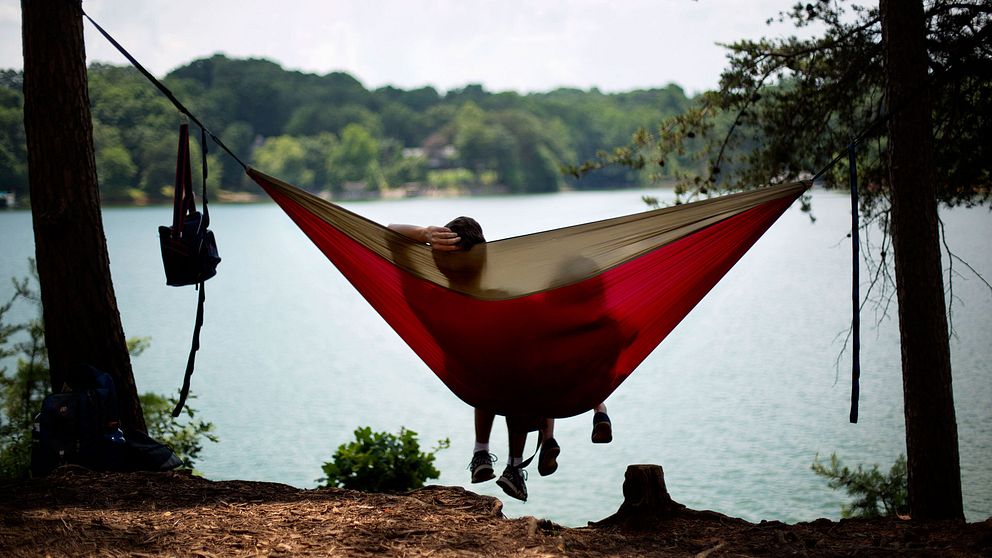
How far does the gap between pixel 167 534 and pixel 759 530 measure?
178cm

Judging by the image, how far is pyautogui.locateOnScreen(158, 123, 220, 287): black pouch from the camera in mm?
3105

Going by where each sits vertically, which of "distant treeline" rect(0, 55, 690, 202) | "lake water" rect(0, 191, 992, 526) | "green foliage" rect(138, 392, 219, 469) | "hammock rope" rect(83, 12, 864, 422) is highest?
"distant treeline" rect(0, 55, 690, 202)

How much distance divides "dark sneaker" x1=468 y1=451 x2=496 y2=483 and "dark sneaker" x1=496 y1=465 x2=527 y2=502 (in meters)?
0.04

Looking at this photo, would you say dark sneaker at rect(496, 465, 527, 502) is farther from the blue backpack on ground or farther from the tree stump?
the blue backpack on ground

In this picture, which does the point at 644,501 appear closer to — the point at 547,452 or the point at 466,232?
the point at 547,452

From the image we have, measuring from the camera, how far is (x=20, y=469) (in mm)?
4004

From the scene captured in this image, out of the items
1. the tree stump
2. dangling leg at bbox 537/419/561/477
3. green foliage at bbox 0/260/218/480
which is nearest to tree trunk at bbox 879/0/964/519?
the tree stump

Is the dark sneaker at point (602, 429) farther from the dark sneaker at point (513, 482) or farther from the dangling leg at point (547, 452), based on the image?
the dark sneaker at point (513, 482)

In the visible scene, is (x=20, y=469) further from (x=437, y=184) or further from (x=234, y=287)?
(x=437, y=184)

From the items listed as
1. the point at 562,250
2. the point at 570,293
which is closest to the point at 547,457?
the point at 570,293

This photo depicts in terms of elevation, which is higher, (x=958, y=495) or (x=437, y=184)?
(x=437, y=184)

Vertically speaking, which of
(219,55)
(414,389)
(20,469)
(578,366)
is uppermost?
(219,55)

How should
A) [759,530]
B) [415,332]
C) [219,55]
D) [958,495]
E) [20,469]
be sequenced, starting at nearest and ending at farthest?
[759,530]
[415,332]
[958,495]
[20,469]
[219,55]

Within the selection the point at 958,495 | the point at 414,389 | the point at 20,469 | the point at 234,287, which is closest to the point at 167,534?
the point at 20,469
